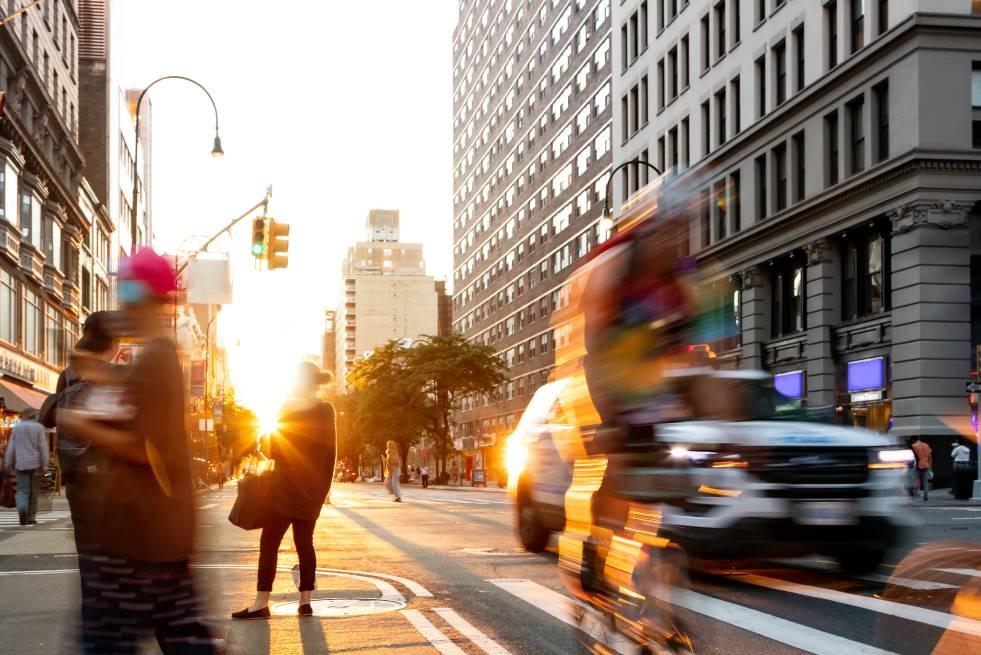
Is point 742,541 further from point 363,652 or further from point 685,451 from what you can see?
point 363,652

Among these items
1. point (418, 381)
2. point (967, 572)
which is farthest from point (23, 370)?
point (967, 572)

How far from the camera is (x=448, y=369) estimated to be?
6600 cm

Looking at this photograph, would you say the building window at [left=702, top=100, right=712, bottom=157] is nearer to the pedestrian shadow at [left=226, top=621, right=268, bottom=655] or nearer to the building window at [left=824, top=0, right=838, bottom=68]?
the building window at [left=824, top=0, right=838, bottom=68]

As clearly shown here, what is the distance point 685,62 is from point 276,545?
1631 inches

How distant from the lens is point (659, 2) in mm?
49625

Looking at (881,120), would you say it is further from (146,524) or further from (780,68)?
(146,524)

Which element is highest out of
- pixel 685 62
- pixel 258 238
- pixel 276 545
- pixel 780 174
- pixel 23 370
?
pixel 685 62

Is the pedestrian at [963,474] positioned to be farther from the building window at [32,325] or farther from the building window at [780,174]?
the building window at [32,325]

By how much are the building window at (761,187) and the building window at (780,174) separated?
0.83 m

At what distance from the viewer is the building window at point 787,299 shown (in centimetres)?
3650

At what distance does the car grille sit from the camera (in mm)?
8844

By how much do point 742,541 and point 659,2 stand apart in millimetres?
44305

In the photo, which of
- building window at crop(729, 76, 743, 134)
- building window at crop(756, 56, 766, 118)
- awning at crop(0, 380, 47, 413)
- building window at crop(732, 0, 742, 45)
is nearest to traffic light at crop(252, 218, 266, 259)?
awning at crop(0, 380, 47, 413)

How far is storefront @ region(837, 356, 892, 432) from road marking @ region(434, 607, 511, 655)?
25534 millimetres
